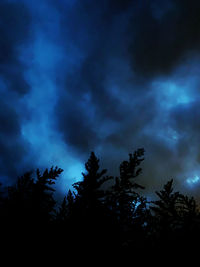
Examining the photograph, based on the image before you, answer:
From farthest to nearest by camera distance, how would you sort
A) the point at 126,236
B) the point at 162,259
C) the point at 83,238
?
the point at 126,236
the point at 83,238
the point at 162,259

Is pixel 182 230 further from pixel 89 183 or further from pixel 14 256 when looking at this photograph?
pixel 14 256

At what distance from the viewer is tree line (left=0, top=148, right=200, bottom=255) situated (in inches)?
96.8

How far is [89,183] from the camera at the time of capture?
3752 mm

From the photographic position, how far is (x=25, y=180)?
4.48 m

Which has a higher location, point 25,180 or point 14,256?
point 25,180

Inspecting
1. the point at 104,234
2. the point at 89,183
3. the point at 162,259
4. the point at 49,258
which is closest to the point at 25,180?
the point at 89,183

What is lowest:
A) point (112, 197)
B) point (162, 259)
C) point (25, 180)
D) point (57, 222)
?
point (162, 259)

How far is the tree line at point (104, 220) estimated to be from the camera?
246cm

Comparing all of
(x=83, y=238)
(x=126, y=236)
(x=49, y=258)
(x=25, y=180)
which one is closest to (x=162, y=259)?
(x=126, y=236)

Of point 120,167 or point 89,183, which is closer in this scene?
point 89,183

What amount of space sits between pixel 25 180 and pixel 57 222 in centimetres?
185

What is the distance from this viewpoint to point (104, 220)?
295cm

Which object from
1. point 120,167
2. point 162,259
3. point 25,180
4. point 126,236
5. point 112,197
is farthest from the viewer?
point 25,180

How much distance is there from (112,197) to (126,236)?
2.51ft
